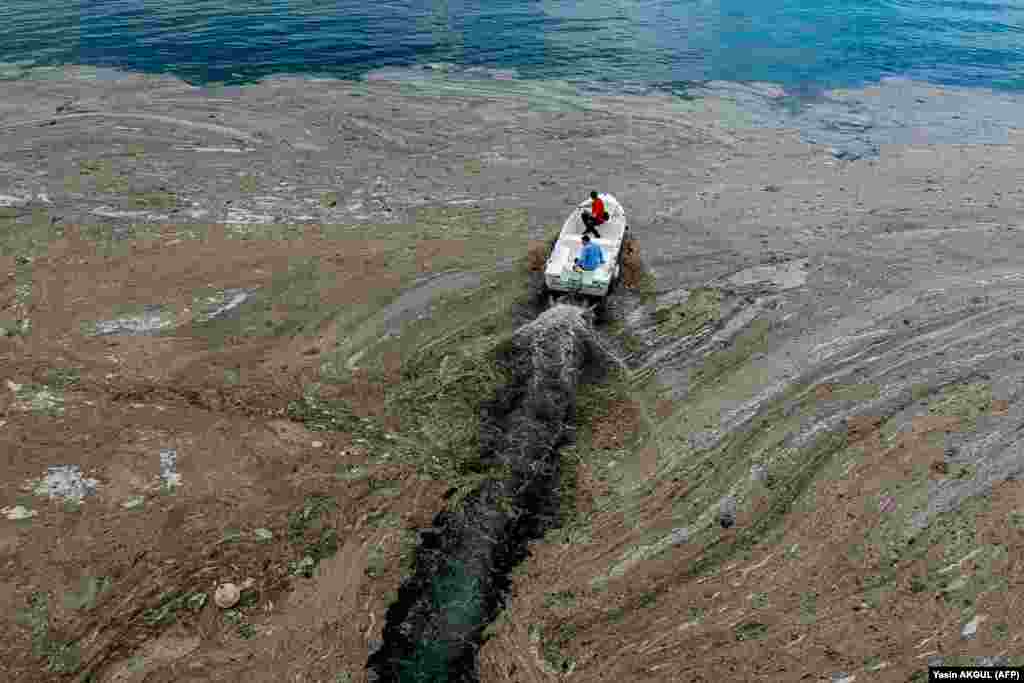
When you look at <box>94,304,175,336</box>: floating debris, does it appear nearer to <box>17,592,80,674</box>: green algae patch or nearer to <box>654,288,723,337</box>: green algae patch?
<box>17,592,80,674</box>: green algae patch

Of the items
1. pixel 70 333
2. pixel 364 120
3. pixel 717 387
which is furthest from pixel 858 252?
pixel 70 333

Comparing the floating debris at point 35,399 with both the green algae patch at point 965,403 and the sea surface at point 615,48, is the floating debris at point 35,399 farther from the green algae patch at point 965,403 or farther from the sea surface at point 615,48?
the sea surface at point 615,48

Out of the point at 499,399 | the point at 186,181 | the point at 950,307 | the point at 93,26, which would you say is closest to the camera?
the point at 499,399

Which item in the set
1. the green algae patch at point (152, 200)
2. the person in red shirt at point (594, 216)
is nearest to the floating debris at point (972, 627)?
the person in red shirt at point (594, 216)

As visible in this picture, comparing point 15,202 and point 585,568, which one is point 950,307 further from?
point 15,202

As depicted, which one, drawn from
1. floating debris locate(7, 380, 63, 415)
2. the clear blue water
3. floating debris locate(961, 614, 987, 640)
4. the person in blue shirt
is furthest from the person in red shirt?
the clear blue water

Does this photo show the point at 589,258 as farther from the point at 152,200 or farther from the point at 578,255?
the point at 152,200

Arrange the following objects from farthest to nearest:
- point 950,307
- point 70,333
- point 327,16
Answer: point 327,16
point 950,307
point 70,333
